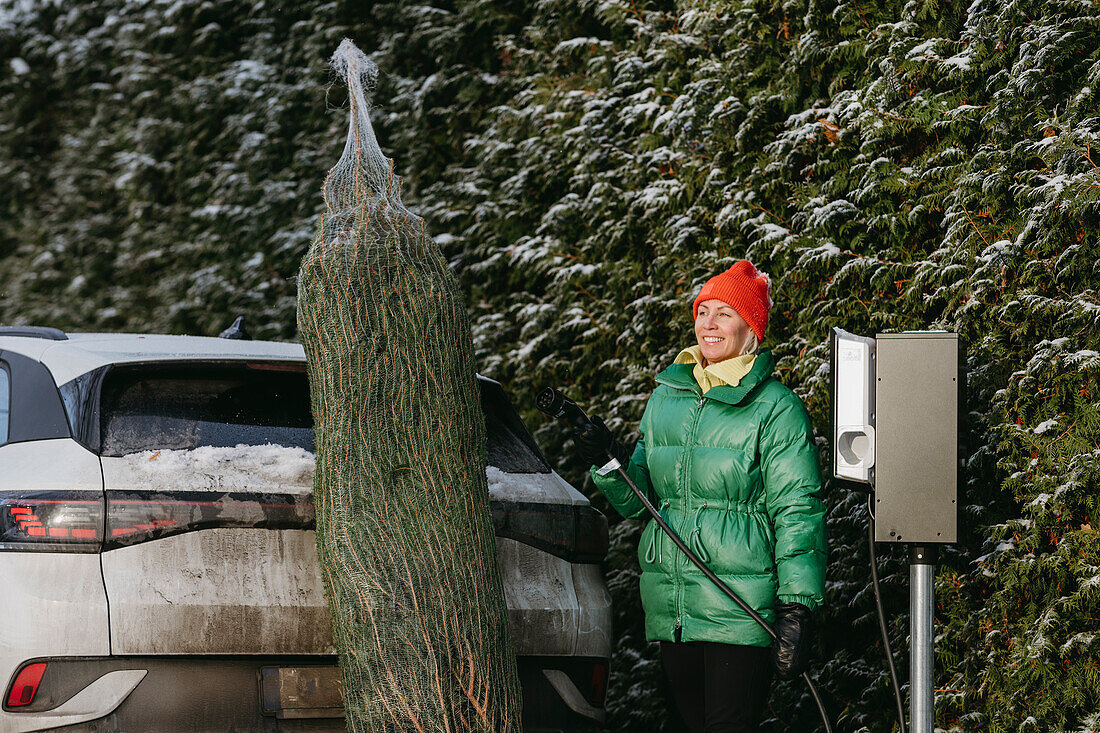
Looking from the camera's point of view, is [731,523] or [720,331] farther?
[720,331]

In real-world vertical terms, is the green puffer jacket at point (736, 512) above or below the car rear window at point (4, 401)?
below

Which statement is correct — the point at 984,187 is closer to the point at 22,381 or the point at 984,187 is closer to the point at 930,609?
the point at 930,609

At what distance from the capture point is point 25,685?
9.04 feet

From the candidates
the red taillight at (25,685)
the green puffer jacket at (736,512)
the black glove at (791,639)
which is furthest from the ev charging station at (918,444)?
the red taillight at (25,685)

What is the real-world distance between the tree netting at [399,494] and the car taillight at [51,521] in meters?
0.56

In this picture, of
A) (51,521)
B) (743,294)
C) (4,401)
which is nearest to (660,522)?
(743,294)

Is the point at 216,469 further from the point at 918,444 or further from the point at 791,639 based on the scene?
the point at 918,444

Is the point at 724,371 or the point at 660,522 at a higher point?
the point at 724,371

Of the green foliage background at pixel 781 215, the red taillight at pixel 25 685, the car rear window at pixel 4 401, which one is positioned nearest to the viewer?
the red taillight at pixel 25 685

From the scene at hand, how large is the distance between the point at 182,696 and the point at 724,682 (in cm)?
145

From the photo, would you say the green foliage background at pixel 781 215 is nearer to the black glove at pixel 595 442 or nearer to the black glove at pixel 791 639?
the black glove at pixel 791 639

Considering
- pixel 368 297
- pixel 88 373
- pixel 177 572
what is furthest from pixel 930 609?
pixel 88 373

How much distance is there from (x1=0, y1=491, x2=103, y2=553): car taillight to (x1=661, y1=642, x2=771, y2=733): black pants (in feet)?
5.31

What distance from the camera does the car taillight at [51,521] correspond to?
280cm
